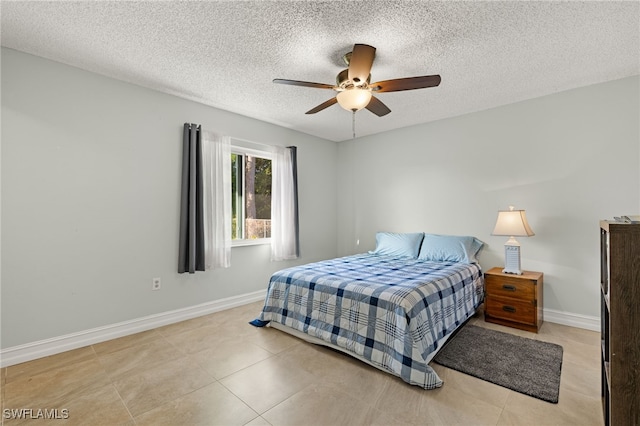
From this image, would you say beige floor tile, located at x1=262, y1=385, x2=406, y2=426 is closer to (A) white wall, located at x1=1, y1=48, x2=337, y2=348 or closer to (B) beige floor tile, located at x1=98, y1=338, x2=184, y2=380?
(B) beige floor tile, located at x1=98, y1=338, x2=184, y2=380

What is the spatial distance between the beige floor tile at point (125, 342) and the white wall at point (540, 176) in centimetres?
342

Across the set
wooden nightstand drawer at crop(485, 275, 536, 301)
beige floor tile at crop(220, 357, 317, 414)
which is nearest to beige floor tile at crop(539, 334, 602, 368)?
wooden nightstand drawer at crop(485, 275, 536, 301)

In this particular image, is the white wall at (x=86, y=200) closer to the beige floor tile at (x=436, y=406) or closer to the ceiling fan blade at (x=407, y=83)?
the ceiling fan blade at (x=407, y=83)

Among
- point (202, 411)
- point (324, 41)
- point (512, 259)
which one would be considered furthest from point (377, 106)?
point (202, 411)

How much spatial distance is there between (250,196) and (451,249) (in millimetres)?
2716

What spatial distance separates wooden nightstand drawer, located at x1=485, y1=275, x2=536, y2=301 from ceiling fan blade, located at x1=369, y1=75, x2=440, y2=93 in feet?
7.10

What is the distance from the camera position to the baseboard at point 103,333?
233 centimetres

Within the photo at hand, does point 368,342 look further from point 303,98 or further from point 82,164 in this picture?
point 82,164

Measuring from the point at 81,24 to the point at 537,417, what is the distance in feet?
12.6

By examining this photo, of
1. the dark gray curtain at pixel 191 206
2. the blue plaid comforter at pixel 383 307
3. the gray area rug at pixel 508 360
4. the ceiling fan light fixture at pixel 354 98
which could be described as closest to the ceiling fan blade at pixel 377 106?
the ceiling fan light fixture at pixel 354 98

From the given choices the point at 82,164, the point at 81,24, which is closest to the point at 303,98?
the point at 81,24

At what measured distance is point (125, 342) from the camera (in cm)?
272

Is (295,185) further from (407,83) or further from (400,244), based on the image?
(407,83)

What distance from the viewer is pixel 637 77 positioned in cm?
281
